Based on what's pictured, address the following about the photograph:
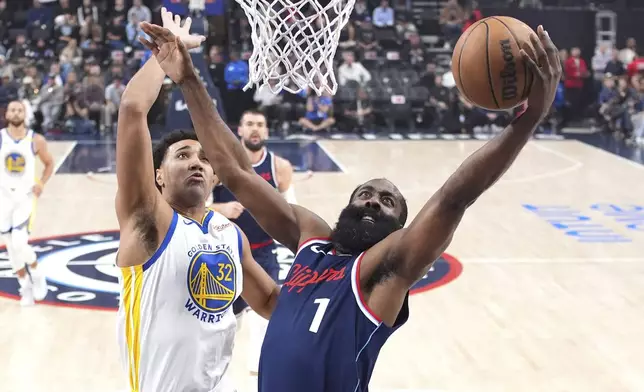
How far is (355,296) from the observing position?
Result: 3.12 meters

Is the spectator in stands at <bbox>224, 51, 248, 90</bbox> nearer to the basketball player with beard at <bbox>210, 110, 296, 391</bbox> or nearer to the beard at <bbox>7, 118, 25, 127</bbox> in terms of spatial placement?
the beard at <bbox>7, 118, 25, 127</bbox>

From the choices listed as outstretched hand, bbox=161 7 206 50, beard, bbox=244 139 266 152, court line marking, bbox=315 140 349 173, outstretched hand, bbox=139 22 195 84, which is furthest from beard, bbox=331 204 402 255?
court line marking, bbox=315 140 349 173

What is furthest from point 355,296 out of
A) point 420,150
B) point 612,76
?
point 612,76

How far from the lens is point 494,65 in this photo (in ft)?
9.50

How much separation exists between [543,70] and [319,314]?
109 cm

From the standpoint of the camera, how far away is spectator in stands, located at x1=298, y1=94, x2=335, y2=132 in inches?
767

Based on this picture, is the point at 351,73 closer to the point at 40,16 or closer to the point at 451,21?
the point at 451,21

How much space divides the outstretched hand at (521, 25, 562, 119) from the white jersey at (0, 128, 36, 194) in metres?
6.22

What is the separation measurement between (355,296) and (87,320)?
4.85 m

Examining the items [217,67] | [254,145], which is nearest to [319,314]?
[254,145]

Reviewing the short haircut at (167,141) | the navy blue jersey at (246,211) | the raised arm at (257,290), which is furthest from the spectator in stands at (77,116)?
the raised arm at (257,290)

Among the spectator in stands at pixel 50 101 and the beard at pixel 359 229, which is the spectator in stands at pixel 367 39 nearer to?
the spectator in stands at pixel 50 101

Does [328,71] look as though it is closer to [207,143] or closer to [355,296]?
[207,143]

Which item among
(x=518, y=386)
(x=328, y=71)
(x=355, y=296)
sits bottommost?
(x=518, y=386)
